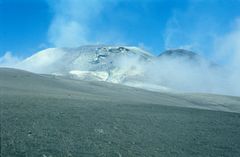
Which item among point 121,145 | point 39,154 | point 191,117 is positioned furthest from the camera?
point 191,117

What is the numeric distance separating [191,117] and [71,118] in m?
13.0

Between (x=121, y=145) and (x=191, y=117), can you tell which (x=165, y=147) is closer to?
(x=121, y=145)

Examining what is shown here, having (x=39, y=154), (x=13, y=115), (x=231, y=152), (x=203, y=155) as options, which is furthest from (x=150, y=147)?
(x=13, y=115)

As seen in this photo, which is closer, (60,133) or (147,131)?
(60,133)

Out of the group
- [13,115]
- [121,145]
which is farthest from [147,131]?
[13,115]

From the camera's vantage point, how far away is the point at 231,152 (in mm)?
28531

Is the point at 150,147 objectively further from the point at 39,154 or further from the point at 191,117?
the point at 191,117

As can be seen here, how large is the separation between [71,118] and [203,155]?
10.6 metres

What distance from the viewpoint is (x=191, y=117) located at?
138ft

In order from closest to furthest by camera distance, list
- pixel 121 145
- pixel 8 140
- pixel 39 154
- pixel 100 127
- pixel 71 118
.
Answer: pixel 39 154 < pixel 8 140 < pixel 121 145 < pixel 100 127 < pixel 71 118

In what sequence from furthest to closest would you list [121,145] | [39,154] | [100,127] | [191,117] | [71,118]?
[191,117]
[71,118]
[100,127]
[121,145]
[39,154]

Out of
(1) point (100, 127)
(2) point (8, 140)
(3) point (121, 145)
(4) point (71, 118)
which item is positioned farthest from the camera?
Answer: (4) point (71, 118)

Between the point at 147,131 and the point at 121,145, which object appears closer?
the point at 121,145

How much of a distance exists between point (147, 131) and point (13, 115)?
30.3 feet
